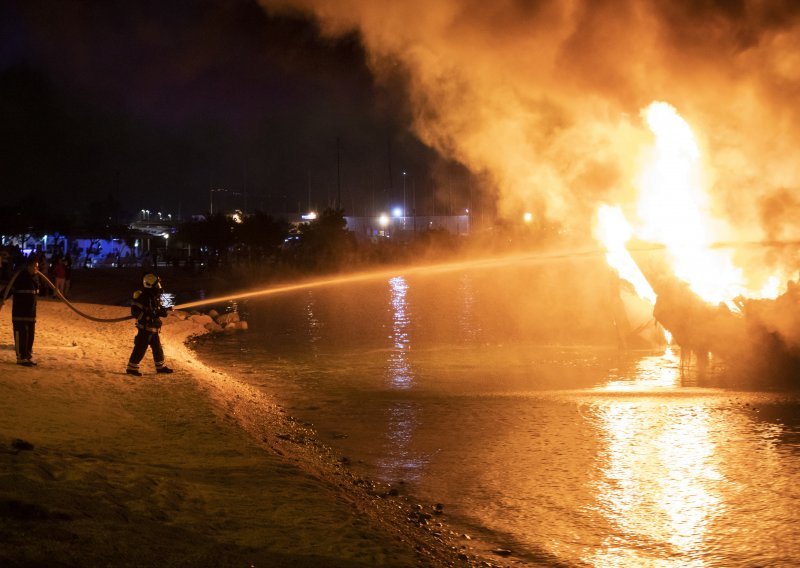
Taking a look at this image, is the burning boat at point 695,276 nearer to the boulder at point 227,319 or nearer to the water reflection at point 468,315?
the water reflection at point 468,315

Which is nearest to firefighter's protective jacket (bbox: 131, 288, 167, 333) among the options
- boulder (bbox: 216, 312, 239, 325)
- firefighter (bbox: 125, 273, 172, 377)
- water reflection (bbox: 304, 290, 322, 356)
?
firefighter (bbox: 125, 273, 172, 377)

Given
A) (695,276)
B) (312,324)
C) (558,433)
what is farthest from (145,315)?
(312,324)

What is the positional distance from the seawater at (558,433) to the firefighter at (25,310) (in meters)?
4.06

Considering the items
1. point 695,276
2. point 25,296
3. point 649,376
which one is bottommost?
point 649,376

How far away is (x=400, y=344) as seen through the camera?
19.8 metres

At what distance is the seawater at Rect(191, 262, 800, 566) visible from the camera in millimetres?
6926

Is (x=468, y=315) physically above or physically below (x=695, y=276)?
below

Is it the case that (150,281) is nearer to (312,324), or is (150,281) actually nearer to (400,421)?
(400,421)

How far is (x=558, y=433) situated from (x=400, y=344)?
959 cm

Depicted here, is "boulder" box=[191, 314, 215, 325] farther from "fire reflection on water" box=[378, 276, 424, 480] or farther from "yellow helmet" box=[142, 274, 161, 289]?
"yellow helmet" box=[142, 274, 161, 289]

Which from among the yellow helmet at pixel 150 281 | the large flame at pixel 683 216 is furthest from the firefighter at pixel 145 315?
the large flame at pixel 683 216

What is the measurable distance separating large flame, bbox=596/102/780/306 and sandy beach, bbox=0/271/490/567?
969 cm

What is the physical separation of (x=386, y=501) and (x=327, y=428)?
11.0ft

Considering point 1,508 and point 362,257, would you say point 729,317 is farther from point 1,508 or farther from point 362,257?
point 362,257
